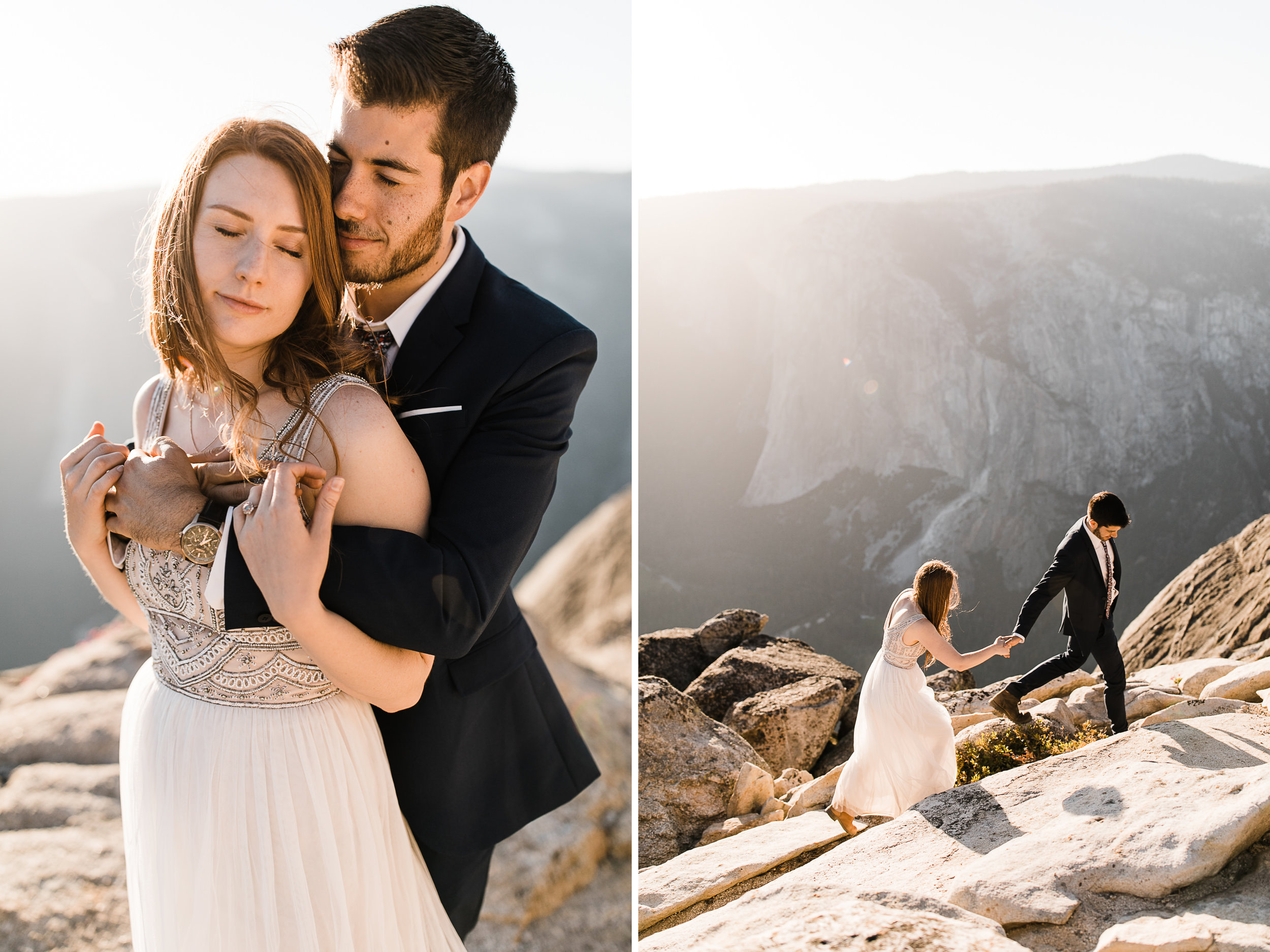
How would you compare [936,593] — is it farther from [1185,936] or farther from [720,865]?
[1185,936]

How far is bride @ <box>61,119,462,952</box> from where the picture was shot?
1.00 meters

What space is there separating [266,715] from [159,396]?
1.74 feet

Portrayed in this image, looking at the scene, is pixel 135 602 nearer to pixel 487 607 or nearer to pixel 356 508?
pixel 356 508

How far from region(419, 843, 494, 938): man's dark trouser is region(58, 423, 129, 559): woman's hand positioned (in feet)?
2.44

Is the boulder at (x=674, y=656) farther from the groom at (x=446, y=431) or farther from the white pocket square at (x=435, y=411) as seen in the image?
the white pocket square at (x=435, y=411)

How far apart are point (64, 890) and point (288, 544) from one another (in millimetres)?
2510

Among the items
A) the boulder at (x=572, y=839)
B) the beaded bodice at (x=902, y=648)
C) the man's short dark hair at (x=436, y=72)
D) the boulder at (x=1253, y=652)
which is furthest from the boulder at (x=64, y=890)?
the boulder at (x=1253, y=652)

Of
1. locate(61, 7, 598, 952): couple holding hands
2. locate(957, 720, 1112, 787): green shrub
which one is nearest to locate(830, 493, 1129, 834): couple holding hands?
locate(957, 720, 1112, 787): green shrub

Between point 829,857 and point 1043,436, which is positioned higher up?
point 1043,436

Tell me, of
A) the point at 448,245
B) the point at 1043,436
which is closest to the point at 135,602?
the point at 448,245

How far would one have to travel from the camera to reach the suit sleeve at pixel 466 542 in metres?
0.92

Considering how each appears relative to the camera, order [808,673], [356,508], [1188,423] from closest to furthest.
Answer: [356,508]
[808,673]
[1188,423]

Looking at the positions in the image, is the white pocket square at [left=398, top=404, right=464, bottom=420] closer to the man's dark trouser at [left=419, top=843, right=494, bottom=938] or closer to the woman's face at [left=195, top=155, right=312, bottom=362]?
the woman's face at [left=195, top=155, right=312, bottom=362]

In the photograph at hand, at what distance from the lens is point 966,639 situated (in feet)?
28.0
